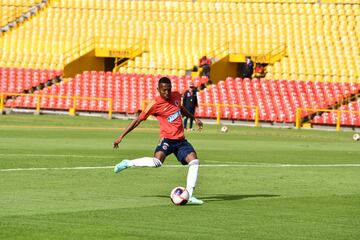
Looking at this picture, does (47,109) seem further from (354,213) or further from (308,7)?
(354,213)

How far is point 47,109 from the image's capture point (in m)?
58.4

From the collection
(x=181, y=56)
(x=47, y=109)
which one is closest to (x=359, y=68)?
(x=181, y=56)

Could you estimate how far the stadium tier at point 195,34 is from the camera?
A: 5988 cm

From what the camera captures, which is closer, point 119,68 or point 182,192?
point 182,192

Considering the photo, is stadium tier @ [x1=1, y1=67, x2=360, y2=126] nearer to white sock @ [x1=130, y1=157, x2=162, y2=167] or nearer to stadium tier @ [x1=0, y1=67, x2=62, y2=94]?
stadium tier @ [x1=0, y1=67, x2=62, y2=94]

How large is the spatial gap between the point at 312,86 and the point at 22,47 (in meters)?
18.5

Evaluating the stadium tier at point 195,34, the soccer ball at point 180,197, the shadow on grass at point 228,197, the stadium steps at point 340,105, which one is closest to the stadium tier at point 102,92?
the stadium tier at point 195,34

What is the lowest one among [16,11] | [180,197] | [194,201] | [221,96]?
[221,96]

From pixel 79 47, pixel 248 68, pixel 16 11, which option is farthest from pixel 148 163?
pixel 16 11

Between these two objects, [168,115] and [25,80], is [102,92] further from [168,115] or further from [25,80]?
[168,115]

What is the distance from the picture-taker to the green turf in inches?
553

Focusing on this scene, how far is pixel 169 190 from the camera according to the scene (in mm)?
19875

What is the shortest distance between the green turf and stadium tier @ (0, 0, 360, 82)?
76.2 ft

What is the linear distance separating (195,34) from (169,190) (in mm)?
44684
